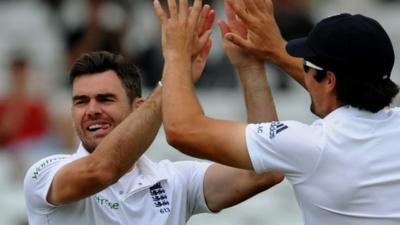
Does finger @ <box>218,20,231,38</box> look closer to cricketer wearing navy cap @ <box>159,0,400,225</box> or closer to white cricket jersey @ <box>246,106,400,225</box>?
cricketer wearing navy cap @ <box>159,0,400,225</box>

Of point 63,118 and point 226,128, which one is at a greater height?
point 226,128

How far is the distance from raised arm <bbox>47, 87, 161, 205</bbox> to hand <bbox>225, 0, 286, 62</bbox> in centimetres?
46

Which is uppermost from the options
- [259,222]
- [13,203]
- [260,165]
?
[260,165]

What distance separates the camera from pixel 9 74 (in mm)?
11859

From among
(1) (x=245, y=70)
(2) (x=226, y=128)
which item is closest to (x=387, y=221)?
(2) (x=226, y=128)

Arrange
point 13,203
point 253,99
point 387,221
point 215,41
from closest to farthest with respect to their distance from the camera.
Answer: point 387,221
point 253,99
point 13,203
point 215,41

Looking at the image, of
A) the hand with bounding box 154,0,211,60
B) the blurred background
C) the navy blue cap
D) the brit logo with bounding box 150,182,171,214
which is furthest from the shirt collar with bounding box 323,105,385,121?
the blurred background

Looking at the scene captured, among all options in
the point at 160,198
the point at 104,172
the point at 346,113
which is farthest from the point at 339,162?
the point at 160,198

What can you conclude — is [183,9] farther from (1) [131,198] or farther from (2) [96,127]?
(1) [131,198]

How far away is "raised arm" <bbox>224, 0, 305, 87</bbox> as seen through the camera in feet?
19.4

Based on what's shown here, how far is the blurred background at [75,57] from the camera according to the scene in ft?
37.1

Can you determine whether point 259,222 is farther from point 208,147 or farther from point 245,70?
point 208,147

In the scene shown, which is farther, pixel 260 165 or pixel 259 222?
pixel 259 222

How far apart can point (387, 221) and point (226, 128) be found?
0.71 metres
